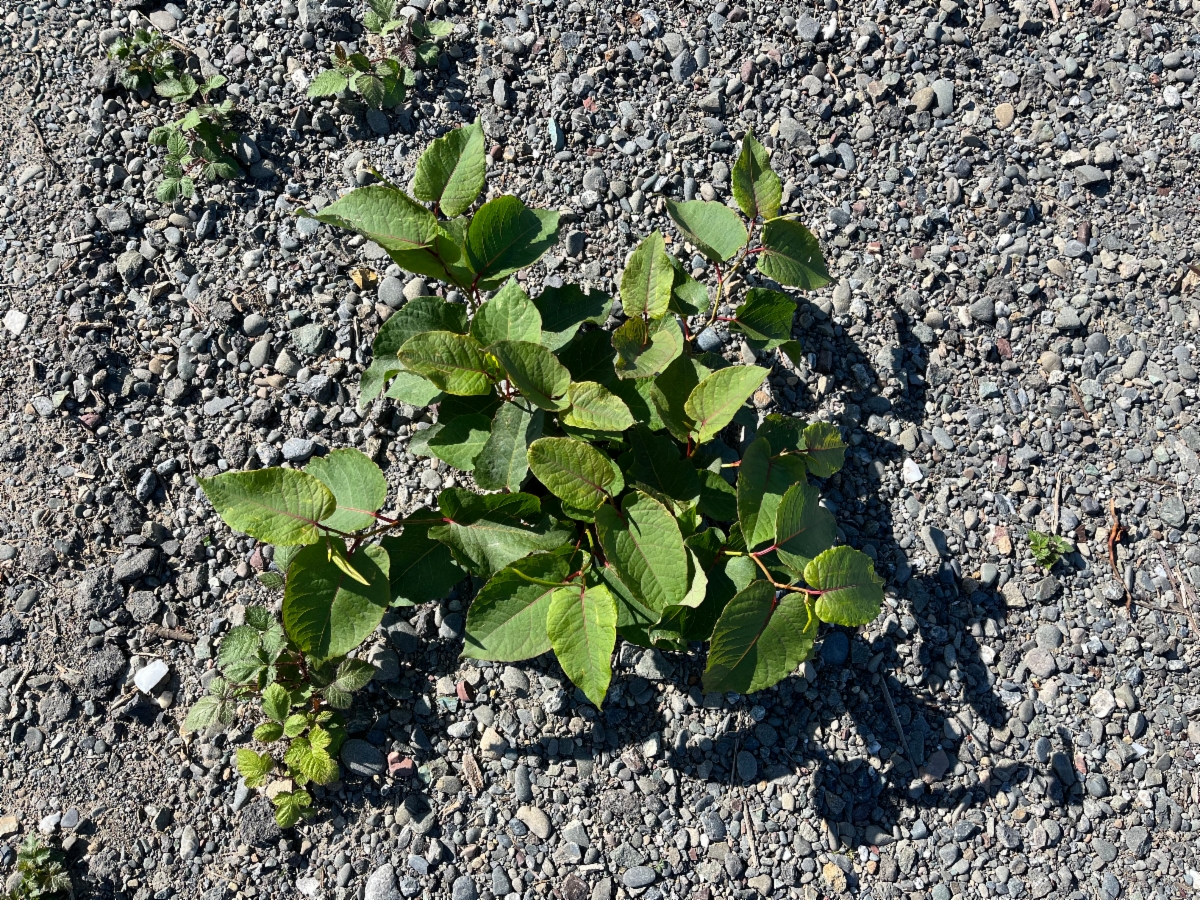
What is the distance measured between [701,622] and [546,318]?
78cm

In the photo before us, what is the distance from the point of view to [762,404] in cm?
254

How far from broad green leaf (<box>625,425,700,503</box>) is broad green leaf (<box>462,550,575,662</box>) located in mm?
305

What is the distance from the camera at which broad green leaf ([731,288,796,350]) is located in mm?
2133

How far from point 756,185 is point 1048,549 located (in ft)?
4.31

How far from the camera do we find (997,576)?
2.46m

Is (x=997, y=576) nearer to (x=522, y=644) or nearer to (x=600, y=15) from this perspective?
(x=522, y=644)

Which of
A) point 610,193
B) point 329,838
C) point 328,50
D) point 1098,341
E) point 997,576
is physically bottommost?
point 329,838

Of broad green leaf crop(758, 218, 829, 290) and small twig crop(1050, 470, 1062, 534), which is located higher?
broad green leaf crop(758, 218, 829, 290)

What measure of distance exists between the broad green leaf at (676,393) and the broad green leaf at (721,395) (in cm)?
8

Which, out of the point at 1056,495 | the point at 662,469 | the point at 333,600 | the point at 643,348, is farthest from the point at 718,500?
the point at 1056,495

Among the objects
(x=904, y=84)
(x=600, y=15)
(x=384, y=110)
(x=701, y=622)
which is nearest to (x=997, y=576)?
(x=701, y=622)

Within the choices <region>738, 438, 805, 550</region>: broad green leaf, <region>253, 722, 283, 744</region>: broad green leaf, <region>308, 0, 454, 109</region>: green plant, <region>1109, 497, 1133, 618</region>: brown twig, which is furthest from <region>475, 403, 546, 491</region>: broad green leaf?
<region>1109, 497, 1133, 618</region>: brown twig

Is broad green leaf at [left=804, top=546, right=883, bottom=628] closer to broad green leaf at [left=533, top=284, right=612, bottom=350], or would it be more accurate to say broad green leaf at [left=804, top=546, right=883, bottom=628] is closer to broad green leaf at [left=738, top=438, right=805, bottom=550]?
broad green leaf at [left=738, top=438, right=805, bottom=550]

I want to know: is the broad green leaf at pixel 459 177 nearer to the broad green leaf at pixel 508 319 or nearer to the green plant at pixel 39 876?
the broad green leaf at pixel 508 319
